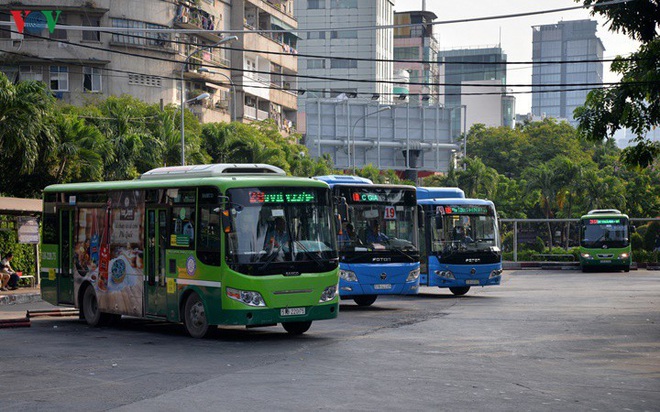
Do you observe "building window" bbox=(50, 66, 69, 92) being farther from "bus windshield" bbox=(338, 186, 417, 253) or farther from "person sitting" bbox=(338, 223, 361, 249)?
"person sitting" bbox=(338, 223, 361, 249)

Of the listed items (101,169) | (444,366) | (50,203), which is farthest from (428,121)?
(444,366)

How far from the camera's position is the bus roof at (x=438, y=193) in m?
32.8

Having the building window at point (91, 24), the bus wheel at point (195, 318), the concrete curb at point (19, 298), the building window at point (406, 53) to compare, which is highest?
the building window at point (406, 53)

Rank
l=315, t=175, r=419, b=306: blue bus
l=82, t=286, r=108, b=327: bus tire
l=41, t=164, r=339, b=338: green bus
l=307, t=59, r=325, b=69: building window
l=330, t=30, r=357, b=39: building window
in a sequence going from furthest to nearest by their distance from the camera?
1. l=307, t=59, r=325, b=69: building window
2. l=330, t=30, r=357, b=39: building window
3. l=315, t=175, r=419, b=306: blue bus
4. l=82, t=286, r=108, b=327: bus tire
5. l=41, t=164, r=339, b=338: green bus

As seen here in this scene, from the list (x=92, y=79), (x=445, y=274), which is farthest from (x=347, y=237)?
(x=92, y=79)

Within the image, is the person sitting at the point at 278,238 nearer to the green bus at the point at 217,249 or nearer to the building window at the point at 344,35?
the green bus at the point at 217,249

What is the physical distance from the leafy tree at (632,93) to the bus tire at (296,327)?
8.10 metres

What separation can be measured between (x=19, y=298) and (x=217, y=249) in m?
15.1

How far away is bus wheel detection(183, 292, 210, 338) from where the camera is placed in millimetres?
18266

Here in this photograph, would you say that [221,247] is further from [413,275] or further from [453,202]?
[453,202]

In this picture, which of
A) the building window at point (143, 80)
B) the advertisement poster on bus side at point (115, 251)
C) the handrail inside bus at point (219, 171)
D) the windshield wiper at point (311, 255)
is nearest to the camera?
the windshield wiper at point (311, 255)

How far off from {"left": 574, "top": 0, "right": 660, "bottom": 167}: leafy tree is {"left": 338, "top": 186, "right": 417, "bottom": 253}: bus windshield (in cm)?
470

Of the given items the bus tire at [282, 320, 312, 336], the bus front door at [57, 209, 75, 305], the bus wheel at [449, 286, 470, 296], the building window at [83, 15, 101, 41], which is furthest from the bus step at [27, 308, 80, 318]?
the building window at [83, 15, 101, 41]

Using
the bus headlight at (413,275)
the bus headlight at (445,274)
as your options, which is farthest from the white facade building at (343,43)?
the bus headlight at (413,275)
